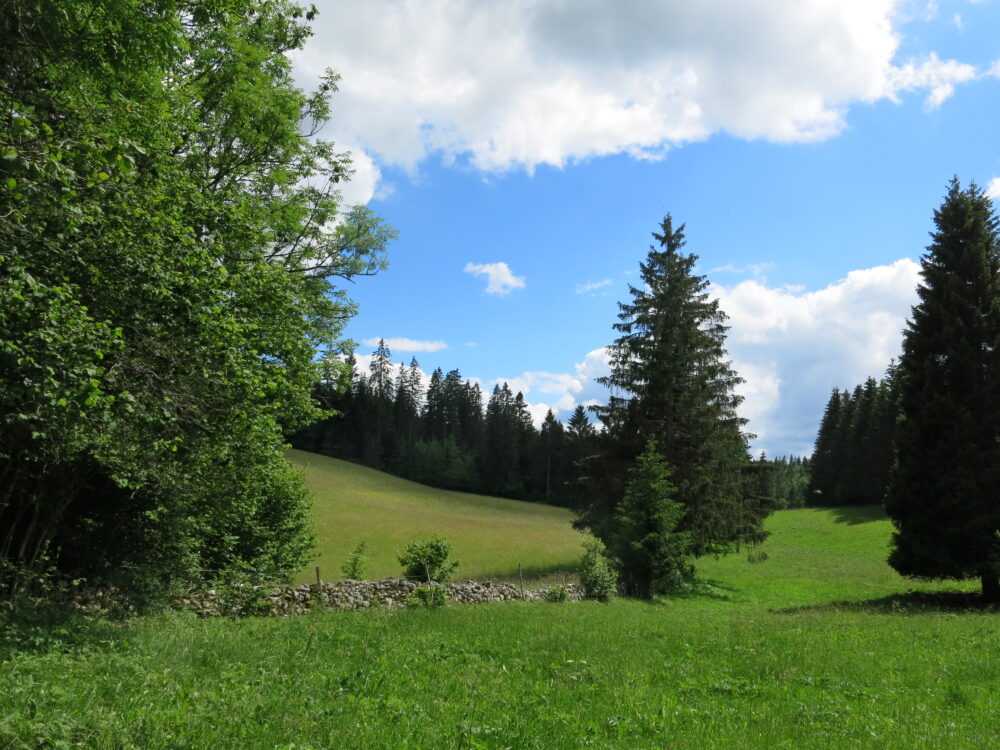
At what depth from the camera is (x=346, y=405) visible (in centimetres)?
10081

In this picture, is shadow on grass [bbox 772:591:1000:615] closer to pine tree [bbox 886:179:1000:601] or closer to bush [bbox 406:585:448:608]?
pine tree [bbox 886:179:1000:601]

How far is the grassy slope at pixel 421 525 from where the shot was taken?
3412 centimetres

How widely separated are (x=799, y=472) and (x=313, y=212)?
485 ft

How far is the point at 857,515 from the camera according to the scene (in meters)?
61.9

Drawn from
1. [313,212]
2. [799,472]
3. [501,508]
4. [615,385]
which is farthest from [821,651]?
[799,472]

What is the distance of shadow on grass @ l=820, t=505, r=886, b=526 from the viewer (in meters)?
58.1

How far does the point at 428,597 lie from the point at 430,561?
3.85 meters

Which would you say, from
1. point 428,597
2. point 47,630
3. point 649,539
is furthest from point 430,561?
point 47,630

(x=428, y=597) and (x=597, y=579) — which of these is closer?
(x=428, y=597)

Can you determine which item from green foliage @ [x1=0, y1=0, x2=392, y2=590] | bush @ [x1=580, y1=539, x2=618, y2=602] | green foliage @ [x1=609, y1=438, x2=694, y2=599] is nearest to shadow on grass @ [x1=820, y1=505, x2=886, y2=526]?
green foliage @ [x1=609, y1=438, x2=694, y2=599]

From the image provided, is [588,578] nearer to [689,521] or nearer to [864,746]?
[689,521]

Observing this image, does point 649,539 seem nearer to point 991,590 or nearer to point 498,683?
point 991,590

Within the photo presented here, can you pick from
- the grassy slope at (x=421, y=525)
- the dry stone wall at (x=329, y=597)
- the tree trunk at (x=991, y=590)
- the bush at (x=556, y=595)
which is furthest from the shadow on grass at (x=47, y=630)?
the tree trunk at (x=991, y=590)

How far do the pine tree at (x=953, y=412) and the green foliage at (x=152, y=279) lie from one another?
22.1m
